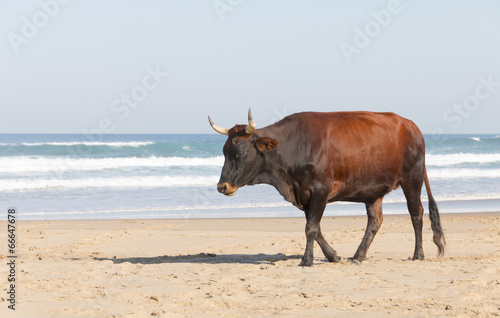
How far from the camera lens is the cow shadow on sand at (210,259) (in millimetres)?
8508

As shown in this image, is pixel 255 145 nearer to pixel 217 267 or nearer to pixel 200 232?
pixel 217 267

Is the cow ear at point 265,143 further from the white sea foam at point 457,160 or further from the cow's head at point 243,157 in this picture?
the white sea foam at point 457,160

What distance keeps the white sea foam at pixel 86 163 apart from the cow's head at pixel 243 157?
22.3 m

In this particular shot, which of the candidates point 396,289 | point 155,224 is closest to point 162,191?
point 155,224

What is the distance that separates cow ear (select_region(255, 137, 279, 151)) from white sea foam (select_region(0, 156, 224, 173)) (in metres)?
22.5

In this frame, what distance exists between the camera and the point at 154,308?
19.1ft

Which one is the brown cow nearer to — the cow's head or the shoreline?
the cow's head

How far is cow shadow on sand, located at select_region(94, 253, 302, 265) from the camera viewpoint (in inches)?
335

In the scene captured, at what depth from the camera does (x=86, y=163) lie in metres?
33.2

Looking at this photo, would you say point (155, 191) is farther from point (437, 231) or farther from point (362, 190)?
point (362, 190)

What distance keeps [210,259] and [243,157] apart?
1586 mm

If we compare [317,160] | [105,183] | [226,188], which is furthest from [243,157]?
[105,183]

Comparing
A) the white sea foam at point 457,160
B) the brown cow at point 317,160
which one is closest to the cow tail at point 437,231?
the brown cow at point 317,160

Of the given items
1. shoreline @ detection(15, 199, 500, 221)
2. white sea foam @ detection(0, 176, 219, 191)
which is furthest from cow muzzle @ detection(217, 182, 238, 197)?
white sea foam @ detection(0, 176, 219, 191)
